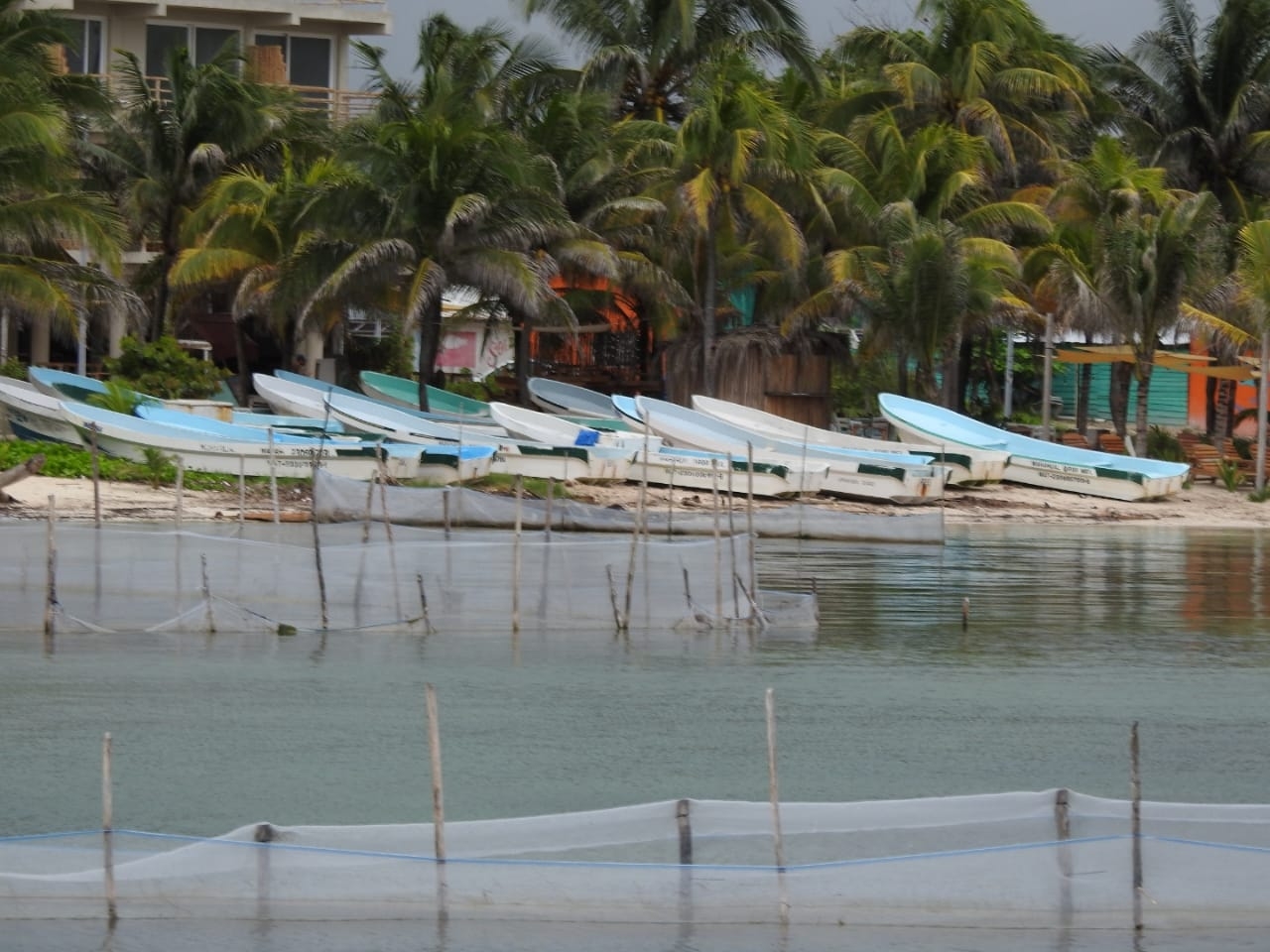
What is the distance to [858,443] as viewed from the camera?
36094 millimetres

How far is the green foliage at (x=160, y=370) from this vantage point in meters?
35.1

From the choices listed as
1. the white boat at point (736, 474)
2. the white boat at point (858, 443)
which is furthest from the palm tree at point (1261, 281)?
the white boat at point (736, 474)

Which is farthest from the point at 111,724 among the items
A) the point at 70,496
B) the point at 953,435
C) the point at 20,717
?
the point at 953,435

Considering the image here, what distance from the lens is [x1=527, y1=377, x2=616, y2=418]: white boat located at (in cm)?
3956

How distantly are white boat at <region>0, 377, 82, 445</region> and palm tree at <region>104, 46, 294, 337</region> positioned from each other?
318 inches

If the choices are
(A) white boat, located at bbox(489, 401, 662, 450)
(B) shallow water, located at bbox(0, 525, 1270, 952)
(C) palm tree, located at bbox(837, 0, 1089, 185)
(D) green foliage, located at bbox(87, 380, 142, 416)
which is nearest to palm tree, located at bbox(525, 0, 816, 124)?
(C) palm tree, located at bbox(837, 0, 1089, 185)

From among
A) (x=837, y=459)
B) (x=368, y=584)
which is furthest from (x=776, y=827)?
(x=837, y=459)

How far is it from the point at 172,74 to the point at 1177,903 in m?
32.0

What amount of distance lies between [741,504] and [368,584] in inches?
522

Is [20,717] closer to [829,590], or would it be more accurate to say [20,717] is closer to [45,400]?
[829,590]

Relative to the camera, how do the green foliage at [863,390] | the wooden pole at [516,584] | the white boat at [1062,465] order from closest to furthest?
the wooden pole at [516,584] → the white boat at [1062,465] → the green foliage at [863,390]

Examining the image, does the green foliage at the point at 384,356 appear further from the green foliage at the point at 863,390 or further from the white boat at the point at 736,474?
the white boat at the point at 736,474

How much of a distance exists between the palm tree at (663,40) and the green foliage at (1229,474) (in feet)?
43.4

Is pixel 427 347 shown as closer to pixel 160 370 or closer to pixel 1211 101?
pixel 160 370
